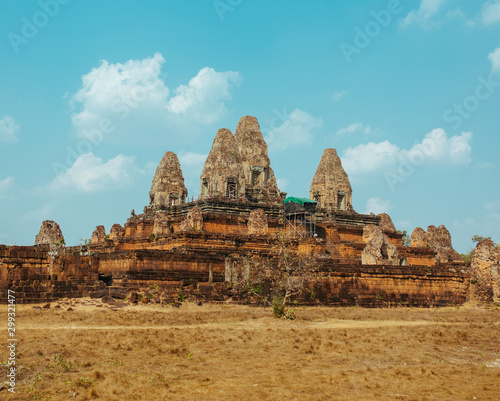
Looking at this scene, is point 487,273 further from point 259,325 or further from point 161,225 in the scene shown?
point 161,225

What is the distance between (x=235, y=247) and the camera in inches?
1062

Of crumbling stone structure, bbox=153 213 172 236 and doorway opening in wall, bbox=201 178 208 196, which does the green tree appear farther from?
doorway opening in wall, bbox=201 178 208 196

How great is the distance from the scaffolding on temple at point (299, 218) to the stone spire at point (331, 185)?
849cm

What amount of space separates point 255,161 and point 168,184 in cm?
676

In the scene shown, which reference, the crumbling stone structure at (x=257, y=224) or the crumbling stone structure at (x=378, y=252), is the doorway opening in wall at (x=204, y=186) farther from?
the crumbling stone structure at (x=378, y=252)

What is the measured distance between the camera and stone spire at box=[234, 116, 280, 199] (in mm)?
38250

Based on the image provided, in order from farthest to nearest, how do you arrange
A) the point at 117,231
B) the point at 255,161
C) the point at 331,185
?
1. the point at 331,185
2. the point at 255,161
3. the point at 117,231

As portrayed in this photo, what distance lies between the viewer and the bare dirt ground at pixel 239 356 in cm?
917

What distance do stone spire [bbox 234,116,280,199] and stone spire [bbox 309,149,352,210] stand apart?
4.88 m

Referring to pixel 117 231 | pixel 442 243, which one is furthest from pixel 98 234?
pixel 442 243

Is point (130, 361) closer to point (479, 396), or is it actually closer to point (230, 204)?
point (479, 396)

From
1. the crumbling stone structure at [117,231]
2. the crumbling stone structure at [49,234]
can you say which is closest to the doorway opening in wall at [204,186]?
the crumbling stone structure at [117,231]

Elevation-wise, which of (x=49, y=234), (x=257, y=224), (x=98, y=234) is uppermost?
(x=98, y=234)

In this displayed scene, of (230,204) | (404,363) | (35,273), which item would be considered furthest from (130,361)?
(230,204)
